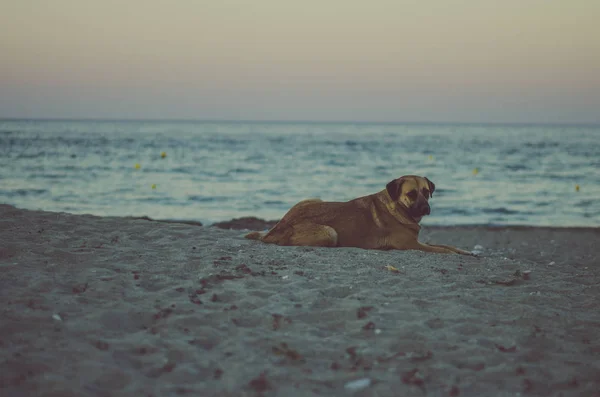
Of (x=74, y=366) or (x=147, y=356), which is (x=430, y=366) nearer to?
(x=147, y=356)

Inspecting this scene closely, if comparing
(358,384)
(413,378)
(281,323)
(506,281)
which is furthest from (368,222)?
(358,384)

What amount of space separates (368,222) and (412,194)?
0.72 m

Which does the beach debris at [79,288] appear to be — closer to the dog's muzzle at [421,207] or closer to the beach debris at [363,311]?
the beach debris at [363,311]

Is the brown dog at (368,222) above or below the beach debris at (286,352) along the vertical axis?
above

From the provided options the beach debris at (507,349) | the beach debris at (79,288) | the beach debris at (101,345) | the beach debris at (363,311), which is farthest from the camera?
the beach debris at (79,288)

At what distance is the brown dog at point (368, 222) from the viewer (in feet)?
25.5

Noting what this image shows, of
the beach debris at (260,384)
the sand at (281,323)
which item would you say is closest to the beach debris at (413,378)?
the sand at (281,323)

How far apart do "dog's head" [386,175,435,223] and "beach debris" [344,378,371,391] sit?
4527 millimetres

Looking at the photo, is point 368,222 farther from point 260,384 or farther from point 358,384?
point 260,384

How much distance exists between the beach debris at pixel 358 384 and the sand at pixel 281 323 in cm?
1

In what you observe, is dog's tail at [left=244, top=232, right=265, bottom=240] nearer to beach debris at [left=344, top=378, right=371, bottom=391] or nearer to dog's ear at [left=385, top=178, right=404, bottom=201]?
dog's ear at [left=385, top=178, right=404, bottom=201]

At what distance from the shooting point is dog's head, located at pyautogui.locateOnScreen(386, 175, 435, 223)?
7836 millimetres

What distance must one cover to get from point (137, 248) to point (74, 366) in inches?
132

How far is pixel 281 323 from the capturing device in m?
4.42
